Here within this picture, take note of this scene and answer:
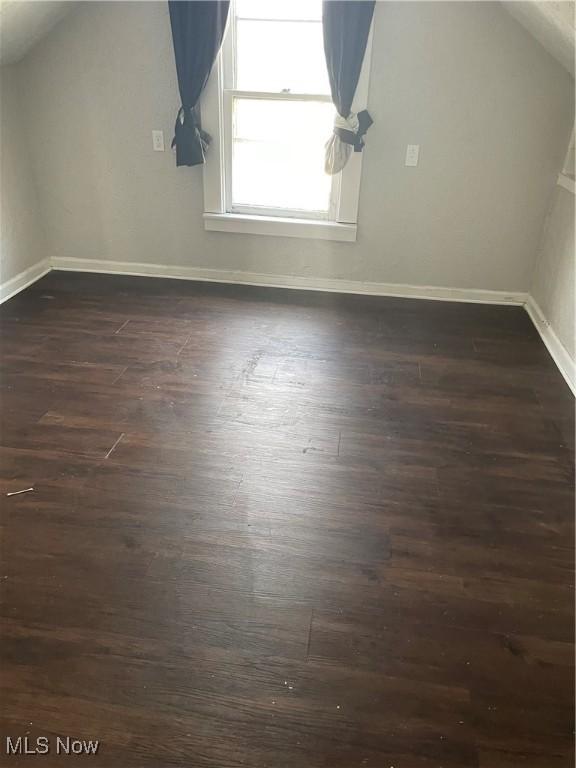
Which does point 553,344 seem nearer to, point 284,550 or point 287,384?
point 287,384

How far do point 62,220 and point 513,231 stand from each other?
2.99 meters

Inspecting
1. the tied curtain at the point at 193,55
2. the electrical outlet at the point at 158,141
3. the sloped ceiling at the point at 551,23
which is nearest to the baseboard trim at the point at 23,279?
the electrical outlet at the point at 158,141

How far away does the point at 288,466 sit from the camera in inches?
85.6

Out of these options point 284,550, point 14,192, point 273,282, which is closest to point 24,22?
point 14,192

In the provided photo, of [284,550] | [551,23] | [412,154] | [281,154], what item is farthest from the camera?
[281,154]

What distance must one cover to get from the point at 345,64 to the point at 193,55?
33.9 inches

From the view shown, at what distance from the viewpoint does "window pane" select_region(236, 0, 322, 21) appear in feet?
9.96

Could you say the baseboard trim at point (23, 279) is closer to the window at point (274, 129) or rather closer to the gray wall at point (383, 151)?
the gray wall at point (383, 151)

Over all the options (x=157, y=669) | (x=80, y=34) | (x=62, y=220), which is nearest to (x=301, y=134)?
(x=80, y=34)

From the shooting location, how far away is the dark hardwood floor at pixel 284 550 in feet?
4.48

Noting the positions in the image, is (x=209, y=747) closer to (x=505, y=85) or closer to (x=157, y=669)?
(x=157, y=669)

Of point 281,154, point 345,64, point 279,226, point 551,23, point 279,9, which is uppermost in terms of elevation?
point 279,9

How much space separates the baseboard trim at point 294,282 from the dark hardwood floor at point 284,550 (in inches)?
24.0

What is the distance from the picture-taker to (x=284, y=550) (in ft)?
5.96
